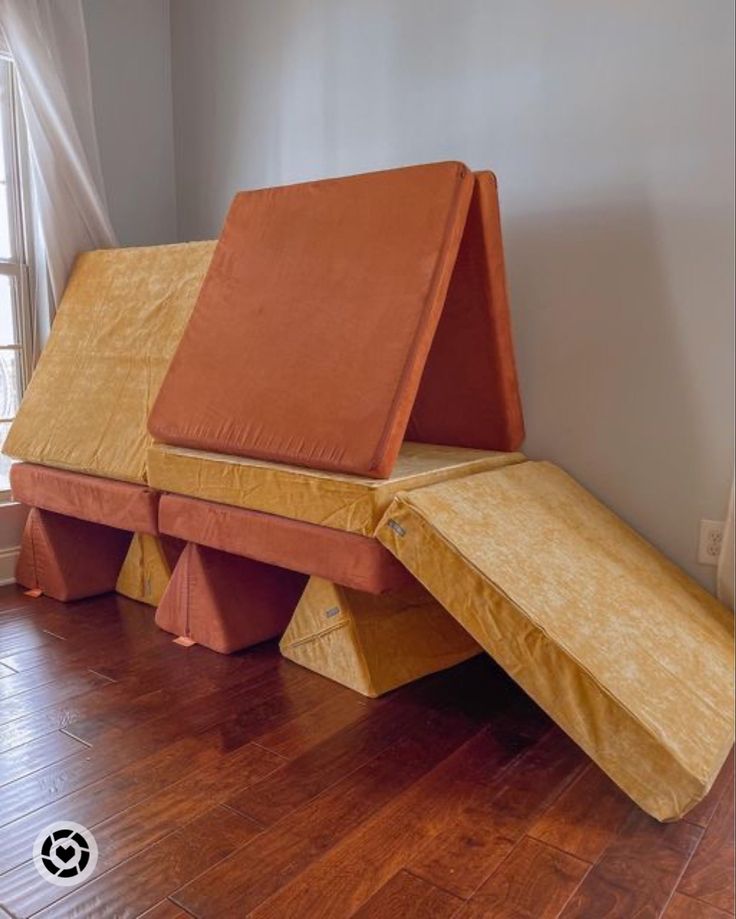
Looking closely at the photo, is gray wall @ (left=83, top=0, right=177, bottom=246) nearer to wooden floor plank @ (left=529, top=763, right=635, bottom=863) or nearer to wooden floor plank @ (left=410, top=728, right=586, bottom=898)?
wooden floor plank @ (left=410, top=728, right=586, bottom=898)

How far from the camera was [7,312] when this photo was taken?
9.99 feet

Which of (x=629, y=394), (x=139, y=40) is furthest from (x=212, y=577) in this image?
(x=139, y=40)

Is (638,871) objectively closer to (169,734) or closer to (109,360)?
(169,734)

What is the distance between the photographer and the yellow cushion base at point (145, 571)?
261 cm

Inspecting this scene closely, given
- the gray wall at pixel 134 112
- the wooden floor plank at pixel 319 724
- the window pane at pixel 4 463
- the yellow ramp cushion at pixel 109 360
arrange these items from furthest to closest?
the gray wall at pixel 134 112 < the window pane at pixel 4 463 < the yellow ramp cushion at pixel 109 360 < the wooden floor plank at pixel 319 724

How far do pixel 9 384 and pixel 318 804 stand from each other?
224 cm

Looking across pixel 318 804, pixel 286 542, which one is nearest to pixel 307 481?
pixel 286 542

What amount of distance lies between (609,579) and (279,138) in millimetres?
2205

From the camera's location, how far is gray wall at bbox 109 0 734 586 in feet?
6.66

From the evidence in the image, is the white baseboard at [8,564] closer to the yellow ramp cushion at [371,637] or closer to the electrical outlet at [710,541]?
the yellow ramp cushion at [371,637]

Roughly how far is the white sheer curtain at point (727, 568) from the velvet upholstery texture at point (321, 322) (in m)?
0.90

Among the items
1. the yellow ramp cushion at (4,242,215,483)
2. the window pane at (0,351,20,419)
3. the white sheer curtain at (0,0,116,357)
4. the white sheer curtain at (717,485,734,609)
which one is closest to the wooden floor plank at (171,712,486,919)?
the white sheer curtain at (717,485,734,609)

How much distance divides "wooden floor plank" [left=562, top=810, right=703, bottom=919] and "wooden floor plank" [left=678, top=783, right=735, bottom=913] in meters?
0.02

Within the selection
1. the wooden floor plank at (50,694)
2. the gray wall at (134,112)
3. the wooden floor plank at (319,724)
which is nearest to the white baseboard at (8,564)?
the wooden floor plank at (50,694)
